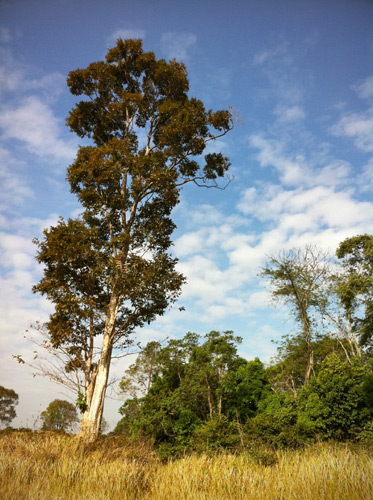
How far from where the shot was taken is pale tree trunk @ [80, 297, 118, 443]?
813 cm

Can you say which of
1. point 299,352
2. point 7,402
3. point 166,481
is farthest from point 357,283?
point 7,402

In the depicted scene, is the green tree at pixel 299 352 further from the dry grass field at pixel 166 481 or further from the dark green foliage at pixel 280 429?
the dry grass field at pixel 166 481

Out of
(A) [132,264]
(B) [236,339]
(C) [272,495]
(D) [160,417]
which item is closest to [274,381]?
(B) [236,339]

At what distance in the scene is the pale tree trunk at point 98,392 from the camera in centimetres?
813

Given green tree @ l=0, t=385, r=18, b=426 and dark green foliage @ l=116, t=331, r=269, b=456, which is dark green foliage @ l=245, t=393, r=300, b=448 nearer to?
dark green foliage @ l=116, t=331, r=269, b=456

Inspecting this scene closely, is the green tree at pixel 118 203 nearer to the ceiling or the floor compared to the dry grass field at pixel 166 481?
nearer to the ceiling

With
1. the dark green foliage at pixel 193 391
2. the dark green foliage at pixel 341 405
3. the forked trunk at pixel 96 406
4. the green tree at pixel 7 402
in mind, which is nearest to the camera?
the forked trunk at pixel 96 406

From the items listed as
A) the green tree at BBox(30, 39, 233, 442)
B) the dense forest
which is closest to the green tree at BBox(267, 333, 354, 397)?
the dense forest

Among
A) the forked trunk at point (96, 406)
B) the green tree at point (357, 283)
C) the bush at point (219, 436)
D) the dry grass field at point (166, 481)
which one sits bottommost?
the bush at point (219, 436)

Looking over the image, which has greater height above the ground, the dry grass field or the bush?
the dry grass field

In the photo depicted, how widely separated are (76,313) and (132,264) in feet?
7.00

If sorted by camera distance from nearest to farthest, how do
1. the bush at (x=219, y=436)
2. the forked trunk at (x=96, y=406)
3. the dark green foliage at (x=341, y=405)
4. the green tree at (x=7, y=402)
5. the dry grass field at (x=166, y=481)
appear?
the dry grass field at (x=166, y=481) → the forked trunk at (x=96, y=406) → the bush at (x=219, y=436) → the dark green foliage at (x=341, y=405) → the green tree at (x=7, y=402)

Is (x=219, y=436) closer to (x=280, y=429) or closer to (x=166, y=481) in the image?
(x=280, y=429)

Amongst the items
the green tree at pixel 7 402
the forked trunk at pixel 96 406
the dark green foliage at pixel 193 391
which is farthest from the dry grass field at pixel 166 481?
the green tree at pixel 7 402
